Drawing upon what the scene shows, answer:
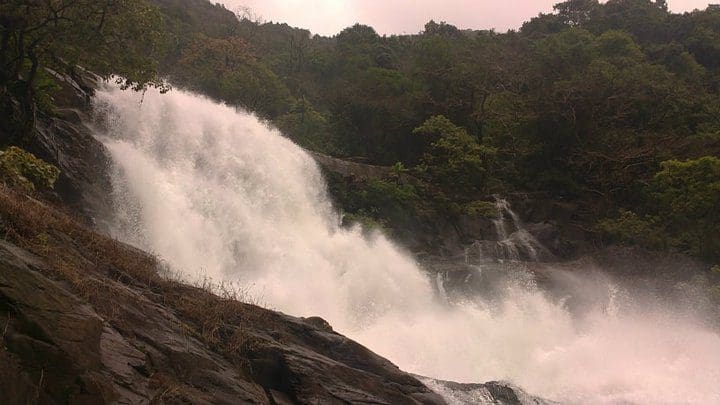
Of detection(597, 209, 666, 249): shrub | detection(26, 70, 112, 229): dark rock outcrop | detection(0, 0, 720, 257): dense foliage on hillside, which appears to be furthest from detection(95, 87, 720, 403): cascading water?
detection(0, 0, 720, 257): dense foliage on hillside

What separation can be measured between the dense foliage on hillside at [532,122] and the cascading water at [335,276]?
20.2 feet

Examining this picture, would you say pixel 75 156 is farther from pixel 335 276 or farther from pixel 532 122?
pixel 532 122

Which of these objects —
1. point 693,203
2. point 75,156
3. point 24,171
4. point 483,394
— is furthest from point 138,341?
point 693,203

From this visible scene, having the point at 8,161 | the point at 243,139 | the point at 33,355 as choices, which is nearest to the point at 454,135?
the point at 243,139

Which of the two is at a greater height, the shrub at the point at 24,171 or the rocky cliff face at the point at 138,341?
the shrub at the point at 24,171

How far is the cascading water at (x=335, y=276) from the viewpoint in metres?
16.3

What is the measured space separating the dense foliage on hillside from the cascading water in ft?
20.2

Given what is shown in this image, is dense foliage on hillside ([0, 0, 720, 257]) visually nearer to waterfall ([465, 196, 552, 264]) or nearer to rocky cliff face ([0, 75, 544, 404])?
waterfall ([465, 196, 552, 264])

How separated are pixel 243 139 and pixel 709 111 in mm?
28178

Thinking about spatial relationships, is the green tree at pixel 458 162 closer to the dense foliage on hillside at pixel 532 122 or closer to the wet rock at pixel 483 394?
the dense foliage on hillside at pixel 532 122

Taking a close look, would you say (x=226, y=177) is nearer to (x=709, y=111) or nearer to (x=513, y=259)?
(x=513, y=259)

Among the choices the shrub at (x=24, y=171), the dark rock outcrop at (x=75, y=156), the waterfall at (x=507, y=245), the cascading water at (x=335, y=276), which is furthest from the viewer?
the waterfall at (x=507, y=245)

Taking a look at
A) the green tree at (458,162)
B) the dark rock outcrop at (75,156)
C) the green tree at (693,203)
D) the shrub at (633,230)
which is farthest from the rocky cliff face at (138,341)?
the green tree at (458,162)

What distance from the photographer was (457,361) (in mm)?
16906
